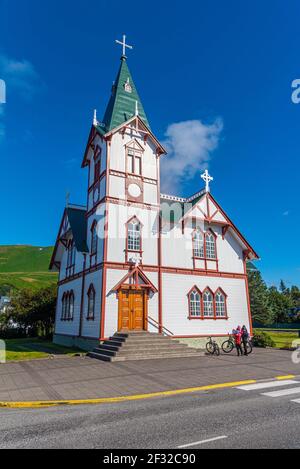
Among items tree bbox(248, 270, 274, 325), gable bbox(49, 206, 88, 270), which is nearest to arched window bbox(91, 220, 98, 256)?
gable bbox(49, 206, 88, 270)

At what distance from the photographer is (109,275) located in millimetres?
19844

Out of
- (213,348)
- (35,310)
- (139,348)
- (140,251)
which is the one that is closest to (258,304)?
(35,310)

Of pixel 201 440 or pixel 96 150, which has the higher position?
pixel 96 150

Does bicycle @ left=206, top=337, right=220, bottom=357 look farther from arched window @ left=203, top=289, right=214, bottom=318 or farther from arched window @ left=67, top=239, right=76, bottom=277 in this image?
arched window @ left=67, top=239, right=76, bottom=277

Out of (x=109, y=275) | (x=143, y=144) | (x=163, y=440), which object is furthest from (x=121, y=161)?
(x=163, y=440)

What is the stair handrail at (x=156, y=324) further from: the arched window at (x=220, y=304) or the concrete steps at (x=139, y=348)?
the arched window at (x=220, y=304)

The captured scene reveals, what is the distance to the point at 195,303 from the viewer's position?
74.4ft

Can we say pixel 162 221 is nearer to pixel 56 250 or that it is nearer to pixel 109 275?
pixel 109 275

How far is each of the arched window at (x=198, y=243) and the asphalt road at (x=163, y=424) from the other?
14807 millimetres

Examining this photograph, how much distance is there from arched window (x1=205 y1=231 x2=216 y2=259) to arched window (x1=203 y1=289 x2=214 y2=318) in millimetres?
2719

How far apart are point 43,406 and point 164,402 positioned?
3.32 meters

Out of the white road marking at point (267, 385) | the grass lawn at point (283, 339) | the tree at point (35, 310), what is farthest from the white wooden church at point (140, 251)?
the tree at point (35, 310)

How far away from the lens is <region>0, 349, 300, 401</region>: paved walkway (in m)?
10.2

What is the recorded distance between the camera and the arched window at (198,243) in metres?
23.7
